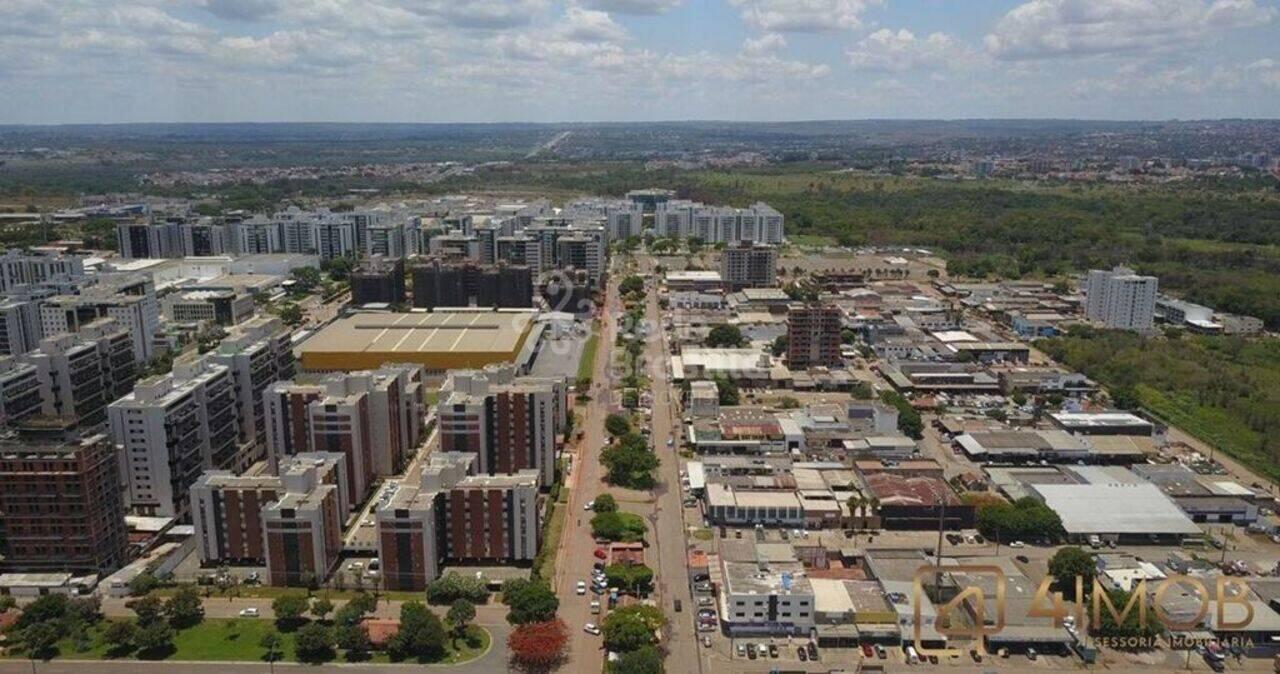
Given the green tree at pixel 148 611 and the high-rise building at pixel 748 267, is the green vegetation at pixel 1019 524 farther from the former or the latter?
the high-rise building at pixel 748 267

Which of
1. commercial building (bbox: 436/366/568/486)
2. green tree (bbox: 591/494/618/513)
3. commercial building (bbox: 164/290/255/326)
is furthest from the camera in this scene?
commercial building (bbox: 164/290/255/326)

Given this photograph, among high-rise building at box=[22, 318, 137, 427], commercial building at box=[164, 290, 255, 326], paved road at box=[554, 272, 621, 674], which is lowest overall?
paved road at box=[554, 272, 621, 674]

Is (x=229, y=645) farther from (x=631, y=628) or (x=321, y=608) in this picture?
(x=631, y=628)

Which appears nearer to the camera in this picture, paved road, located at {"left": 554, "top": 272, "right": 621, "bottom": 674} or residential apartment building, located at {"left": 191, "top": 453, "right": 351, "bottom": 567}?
paved road, located at {"left": 554, "top": 272, "right": 621, "bottom": 674}

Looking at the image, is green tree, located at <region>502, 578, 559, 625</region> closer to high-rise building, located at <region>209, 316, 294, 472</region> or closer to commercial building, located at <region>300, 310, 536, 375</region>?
high-rise building, located at <region>209, 316, 294, 472</region>

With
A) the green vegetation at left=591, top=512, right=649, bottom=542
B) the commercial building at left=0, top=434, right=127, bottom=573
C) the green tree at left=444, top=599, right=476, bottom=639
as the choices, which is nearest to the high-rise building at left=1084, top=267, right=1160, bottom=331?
the green vegetation at left=591, top=512, right=649, bottom=542

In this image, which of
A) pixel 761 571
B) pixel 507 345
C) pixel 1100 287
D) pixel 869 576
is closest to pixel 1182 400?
pixel 1100 287

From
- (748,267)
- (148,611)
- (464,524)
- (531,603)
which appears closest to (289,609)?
(148,611)
